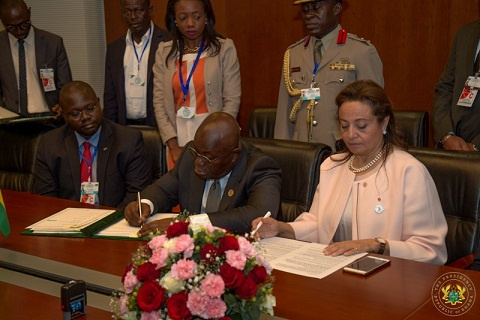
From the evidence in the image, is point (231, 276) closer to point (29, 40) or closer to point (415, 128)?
point (415, 128)

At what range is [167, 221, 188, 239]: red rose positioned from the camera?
1.67m

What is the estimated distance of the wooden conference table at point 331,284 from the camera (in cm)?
203

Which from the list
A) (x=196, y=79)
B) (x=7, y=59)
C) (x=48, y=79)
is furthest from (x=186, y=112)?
(x=7, y=59)

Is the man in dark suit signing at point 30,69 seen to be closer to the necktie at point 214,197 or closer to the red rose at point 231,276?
the necktie at point 214,197

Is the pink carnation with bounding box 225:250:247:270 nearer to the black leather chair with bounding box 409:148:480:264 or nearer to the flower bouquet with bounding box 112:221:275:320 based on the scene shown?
the flower bouquet with bounding box 112:221:275:320

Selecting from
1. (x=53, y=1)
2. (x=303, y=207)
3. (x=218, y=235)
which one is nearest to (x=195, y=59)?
(x=303, y=207)

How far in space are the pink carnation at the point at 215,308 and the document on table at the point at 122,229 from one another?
132cm

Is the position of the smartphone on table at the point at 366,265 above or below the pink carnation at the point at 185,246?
below

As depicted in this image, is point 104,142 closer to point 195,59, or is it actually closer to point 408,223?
point 195,59

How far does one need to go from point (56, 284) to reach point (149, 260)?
0.96 meters

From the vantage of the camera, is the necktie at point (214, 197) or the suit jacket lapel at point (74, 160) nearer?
the necktie at point (214, 197)

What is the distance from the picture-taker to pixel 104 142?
3.89 meters

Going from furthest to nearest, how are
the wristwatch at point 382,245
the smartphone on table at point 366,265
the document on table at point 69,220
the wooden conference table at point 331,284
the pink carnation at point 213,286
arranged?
the document on table at point 69,220, the wristwatch at point 382,245, the smartphone on table at point 366,265, the wooden conference table at point 331,284, the pink carnation at point 213,286

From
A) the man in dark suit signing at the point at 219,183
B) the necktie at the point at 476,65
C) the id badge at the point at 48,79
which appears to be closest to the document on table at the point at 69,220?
Answer: the man in dark suit signing at the point at 219,183
